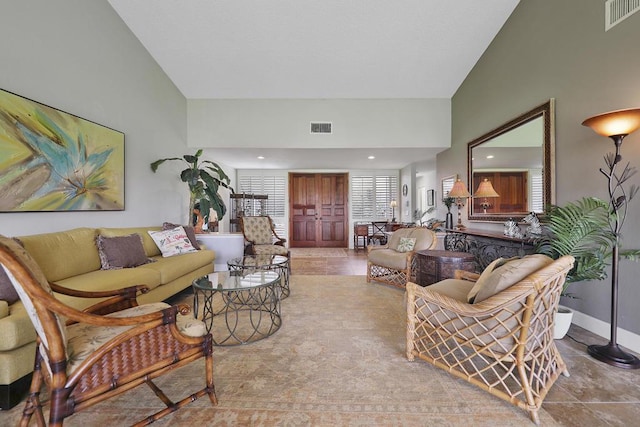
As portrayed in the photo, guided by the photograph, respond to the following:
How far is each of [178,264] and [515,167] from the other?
13.3ft

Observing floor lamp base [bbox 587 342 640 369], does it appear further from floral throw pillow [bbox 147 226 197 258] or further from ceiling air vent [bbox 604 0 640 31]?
floral throw pillow [bbox 147 226 197 258]

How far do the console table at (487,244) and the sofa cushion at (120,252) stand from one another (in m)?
3.80

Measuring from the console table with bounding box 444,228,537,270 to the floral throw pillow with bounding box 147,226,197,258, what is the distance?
365 cm

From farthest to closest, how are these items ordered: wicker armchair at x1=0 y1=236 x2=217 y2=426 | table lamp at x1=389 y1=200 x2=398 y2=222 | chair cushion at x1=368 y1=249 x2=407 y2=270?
table lamp at x1=389 y1=200 x2=398 y2=222
chair cushion at x1=368 y1=249 x2=407 y2=270
wicker armchair at x1=0 y1=236 x2=217 y2=426

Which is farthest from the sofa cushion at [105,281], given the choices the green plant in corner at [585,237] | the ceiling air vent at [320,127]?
the green plant in corner at [585,237]

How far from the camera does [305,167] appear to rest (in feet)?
22.8

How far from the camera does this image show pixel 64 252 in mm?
2186

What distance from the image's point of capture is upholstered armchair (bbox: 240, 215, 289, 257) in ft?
13.8

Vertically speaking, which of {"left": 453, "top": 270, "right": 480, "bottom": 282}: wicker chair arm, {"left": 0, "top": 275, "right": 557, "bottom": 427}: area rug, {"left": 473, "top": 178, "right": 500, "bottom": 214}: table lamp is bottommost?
{"left": 0, "top": 275, "right": 557, "bottom": 427}: area rug

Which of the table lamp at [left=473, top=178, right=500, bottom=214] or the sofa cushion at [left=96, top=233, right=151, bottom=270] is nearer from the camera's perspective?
the sofa cushion at [left=96, top=233, right=151, bottom=270]

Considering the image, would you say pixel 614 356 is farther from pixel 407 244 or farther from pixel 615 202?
pixel 407 244

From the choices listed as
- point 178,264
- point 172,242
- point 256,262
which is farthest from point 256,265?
point 172,242

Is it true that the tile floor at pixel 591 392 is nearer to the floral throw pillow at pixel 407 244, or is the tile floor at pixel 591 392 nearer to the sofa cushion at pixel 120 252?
the floral throw pillow at pixel 407 244

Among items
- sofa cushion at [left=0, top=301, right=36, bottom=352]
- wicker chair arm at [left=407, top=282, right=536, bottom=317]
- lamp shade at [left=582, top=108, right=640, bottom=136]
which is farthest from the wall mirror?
sofa cushion at [left=0, top=301, right=36, bottom=352]
